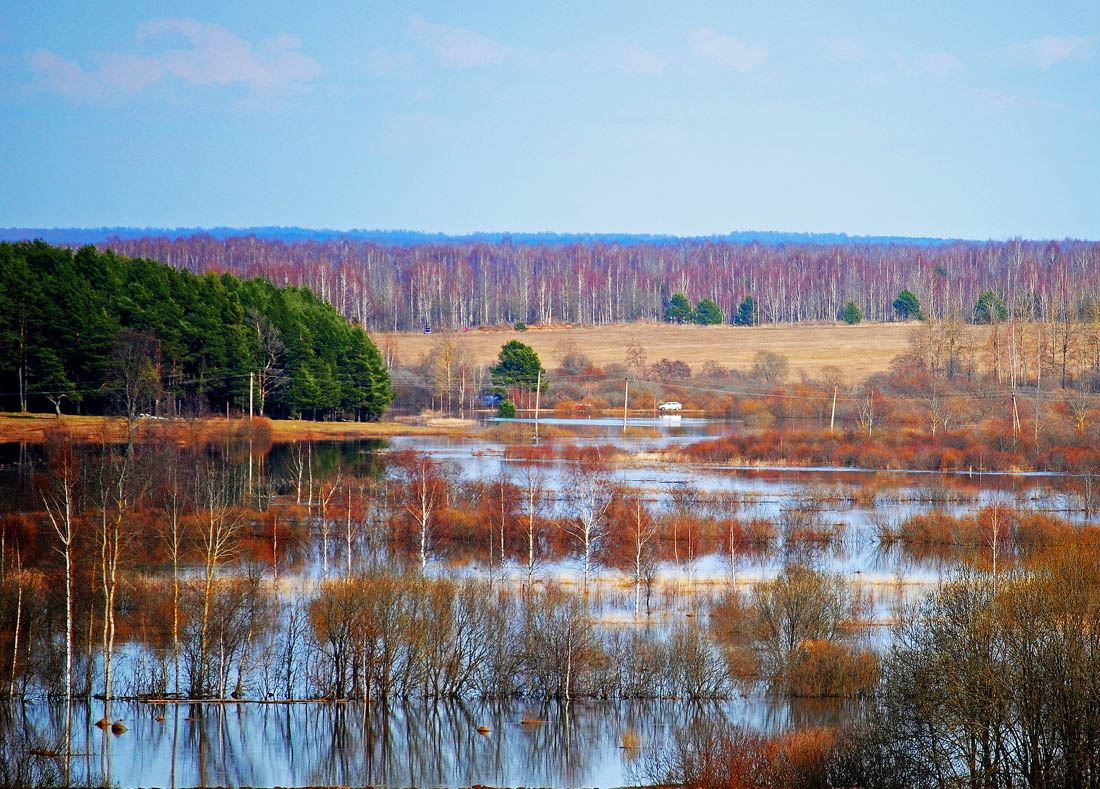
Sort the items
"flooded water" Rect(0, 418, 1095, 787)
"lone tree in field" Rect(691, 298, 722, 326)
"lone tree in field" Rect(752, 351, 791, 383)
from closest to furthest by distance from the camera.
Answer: "flooded water" Rect(0, 418, 1095, 787) → "lone tree in field" Rect(752, 351, 791, 383) → "lone tree in field" Rect(691, 298, 722, 326)

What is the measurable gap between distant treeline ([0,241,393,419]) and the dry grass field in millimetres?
19301

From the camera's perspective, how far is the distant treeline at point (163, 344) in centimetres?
6247

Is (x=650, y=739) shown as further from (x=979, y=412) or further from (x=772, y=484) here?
(x=979, y=412)

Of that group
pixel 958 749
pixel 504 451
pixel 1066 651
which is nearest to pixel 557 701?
pixel 958 749

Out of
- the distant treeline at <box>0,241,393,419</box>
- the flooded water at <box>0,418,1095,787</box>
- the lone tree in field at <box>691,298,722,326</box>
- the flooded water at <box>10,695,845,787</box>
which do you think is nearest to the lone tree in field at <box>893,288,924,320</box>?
the lone tree in field at <box>691,298,722,326</box>

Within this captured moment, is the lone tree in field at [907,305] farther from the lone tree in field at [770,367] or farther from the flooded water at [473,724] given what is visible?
the flooded water at [473,724]

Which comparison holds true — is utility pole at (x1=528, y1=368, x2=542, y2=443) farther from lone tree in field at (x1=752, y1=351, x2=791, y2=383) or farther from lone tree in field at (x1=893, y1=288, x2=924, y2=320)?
lone tree in field at (x1=893, y1=288, x2=924, y2=320)

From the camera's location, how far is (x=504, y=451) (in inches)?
2304

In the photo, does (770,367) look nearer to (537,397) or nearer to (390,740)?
(537,397)

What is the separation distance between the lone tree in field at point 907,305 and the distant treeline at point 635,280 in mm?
681

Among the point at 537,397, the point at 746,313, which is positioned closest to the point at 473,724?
the point at 537,397

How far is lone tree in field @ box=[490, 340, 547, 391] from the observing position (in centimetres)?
8131

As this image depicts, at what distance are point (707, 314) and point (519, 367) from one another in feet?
147

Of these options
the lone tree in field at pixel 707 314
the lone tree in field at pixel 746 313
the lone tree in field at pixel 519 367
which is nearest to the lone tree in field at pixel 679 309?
the lone tree in field at pixel 707 314
